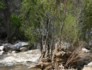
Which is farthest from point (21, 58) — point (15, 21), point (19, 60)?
point (15, 21)

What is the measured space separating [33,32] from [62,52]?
501 centimetres

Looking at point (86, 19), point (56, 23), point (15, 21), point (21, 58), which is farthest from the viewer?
point (15, 21)

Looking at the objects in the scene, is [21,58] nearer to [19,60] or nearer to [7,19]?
[19,60]

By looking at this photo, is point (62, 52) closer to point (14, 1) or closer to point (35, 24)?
point (35, 24)

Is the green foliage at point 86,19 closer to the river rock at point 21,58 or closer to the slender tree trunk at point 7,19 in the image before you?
the river rock at point 21,58

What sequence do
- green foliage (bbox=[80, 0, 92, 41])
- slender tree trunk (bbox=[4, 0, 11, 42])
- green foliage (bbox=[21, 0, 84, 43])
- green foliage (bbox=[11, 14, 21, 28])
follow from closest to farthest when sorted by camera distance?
green foliage (bbox=[21, 0, 84, 43])
green foliage (bbox=[80, 0, 92, 41])
green foliage (bbox=[11, 14, 21, 28])
slender tree trunk (bbox=[4, 0, 11, 42])

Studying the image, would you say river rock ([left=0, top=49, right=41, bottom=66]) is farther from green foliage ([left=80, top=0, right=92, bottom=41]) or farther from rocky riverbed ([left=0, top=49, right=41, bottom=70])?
green foliage ([left=80, top=0, right=92, bottom=41])

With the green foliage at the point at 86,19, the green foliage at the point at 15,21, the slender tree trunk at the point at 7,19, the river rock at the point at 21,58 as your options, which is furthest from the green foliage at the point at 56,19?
the slender tree trunk at the point at 7,19

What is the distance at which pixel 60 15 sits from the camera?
20.9 meters

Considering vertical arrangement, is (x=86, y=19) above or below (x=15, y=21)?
above

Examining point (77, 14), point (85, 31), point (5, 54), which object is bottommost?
point (5, 54)

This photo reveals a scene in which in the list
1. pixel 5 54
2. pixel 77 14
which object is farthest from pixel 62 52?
pixel 5 54

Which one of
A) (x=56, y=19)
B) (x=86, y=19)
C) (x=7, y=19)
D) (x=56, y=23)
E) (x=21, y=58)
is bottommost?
(x=21, y=58)

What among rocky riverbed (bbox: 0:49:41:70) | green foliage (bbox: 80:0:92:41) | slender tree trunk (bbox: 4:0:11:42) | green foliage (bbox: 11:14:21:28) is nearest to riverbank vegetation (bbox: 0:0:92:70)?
green foliage (bbox: 80:0:92:41)
